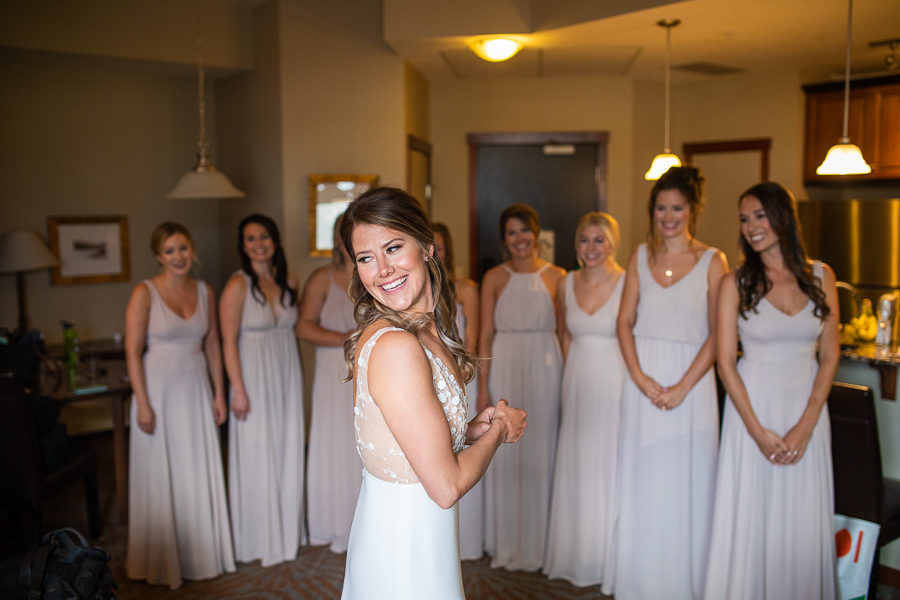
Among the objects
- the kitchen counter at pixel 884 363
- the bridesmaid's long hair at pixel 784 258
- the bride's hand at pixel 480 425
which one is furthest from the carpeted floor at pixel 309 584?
the bride's hand at pixel 480 425

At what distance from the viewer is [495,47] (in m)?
4.95

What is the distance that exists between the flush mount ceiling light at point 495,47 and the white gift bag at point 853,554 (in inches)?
134

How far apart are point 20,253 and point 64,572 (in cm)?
385

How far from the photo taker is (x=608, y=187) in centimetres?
689

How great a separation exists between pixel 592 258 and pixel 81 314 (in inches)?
174

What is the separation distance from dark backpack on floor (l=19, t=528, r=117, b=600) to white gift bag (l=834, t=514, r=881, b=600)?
281cm

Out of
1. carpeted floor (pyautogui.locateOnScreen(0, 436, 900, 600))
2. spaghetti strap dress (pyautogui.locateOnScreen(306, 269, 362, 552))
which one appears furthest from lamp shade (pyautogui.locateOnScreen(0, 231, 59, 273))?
spaghetti strap dress (pyautogui.locateOnScreen(306, 269, 362, 552))

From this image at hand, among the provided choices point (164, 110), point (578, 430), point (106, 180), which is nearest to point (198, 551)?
point (578, 430)

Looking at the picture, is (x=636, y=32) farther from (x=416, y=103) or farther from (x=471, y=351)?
(x=471, y=351)

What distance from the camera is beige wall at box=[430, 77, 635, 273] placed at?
22.3 ft

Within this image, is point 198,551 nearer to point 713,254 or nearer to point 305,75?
point 713,254

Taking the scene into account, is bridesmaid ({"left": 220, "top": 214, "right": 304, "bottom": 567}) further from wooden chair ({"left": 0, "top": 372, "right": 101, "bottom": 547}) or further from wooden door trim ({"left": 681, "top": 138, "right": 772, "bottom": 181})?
wooden door trim ({"left": 681, "top": 138, "right": 772, "bottom": 181})

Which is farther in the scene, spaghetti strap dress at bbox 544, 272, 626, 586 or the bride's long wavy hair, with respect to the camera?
spaghetti strap dress at bbox 544, 272, 626, 586

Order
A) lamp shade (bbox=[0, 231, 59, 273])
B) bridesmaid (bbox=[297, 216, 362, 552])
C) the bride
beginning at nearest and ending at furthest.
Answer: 1. the bride
2. bridesmaid (bbox=[297, 216, 362, 552])
3. lamp shade (bbox=[0, 231, 59, 273])
